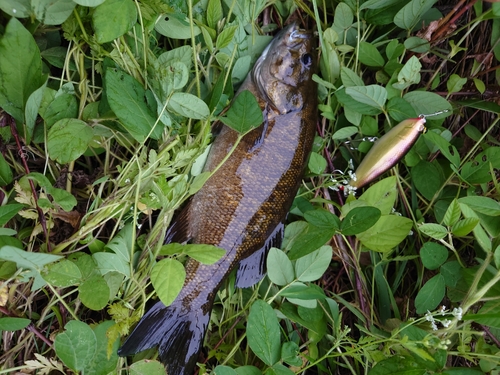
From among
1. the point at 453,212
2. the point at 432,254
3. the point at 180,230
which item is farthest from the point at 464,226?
the point at 180,230

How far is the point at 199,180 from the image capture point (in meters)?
1.24

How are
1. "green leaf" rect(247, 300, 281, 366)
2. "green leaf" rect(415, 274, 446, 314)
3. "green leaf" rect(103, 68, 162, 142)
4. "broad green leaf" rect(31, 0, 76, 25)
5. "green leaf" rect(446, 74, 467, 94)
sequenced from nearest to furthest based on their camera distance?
"broad green leaf" rect(31, 0, 76, 25)
"green leaf" rect(103, 68, 162, 142)
"green leaf" rect(247, 300, 281, 366)
"green leaf" rect(415, 274, 446, 314)
"green leaf" rect(446, 74, 467, 94)

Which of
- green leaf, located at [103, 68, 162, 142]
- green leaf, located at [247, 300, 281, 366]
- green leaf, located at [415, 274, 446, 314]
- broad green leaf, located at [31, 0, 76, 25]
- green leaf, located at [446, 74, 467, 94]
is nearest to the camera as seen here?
broad green leaf, located at [31, 0, 76, 25]

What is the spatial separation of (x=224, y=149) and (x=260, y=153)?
0.12 m

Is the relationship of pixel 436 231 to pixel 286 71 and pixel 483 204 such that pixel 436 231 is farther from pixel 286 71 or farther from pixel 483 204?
pixel 286 71

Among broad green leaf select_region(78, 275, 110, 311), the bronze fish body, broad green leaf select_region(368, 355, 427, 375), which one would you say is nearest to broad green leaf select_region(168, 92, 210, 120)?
the bronze fish body

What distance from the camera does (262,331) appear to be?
1266mm

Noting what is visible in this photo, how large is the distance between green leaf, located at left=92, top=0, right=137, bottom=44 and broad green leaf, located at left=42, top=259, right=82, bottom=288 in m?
0.61

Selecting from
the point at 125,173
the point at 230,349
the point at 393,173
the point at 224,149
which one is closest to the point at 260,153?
the point at 224,149

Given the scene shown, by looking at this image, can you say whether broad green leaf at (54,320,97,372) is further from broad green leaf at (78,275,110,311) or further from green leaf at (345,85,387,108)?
green leaf at (345,85,387,108)

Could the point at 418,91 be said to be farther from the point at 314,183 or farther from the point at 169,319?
the point at 169,319

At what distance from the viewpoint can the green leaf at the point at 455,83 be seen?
1.50 m

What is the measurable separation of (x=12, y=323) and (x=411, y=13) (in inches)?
62.8

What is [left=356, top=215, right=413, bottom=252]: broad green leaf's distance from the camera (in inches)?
55.7
